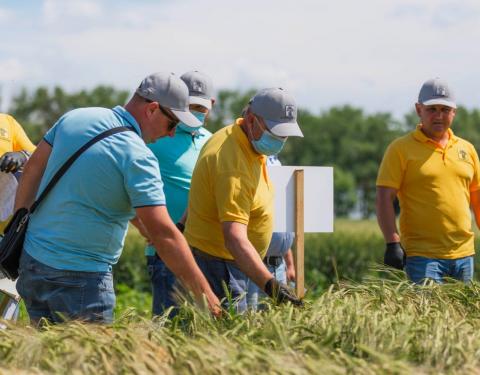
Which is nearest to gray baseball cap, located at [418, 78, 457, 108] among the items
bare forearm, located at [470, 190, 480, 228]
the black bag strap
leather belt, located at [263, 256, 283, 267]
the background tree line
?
bare forearm, located at [470, 190, 480, 228]

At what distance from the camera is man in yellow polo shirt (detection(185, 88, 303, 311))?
4738 millimetres

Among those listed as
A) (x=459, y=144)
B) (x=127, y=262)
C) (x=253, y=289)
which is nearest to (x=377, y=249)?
(x=127, y=262)

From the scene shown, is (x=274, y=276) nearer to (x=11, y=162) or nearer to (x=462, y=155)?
(x=462, y=155)

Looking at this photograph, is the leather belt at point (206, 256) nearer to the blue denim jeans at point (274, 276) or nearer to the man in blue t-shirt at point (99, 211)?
the blue denim jeans at point (274, 276)

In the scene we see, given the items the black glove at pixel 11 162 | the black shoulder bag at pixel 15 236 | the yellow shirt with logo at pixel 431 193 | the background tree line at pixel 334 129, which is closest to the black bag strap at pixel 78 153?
the black shoulder bag at pixel 15 236

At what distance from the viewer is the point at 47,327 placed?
3.82 meters

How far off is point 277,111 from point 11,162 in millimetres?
1526

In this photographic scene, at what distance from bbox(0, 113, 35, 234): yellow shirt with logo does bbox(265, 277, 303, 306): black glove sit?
2.19m

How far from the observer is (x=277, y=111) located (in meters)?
4.93

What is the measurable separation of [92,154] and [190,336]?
91 cm

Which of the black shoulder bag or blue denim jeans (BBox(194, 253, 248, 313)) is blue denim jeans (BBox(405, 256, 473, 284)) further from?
the black shoulder bag

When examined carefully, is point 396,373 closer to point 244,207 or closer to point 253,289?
point 244,207

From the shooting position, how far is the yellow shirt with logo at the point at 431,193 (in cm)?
639

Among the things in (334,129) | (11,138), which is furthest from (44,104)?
(11,138)
